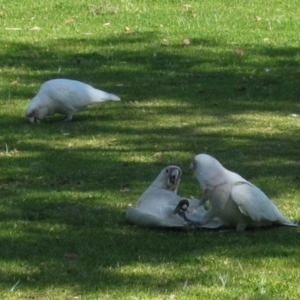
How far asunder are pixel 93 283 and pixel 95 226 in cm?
126

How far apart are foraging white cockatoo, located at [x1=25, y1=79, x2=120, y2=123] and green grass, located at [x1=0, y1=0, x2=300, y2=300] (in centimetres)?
20

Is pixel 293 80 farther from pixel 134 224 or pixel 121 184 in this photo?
pixel 134 224

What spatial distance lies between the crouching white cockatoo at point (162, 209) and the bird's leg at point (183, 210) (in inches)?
1.0

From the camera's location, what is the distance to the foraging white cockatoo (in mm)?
10531

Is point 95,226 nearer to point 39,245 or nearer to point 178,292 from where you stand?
point 39,245

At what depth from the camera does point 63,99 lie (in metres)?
10.5

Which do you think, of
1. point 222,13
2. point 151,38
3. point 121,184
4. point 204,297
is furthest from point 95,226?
point 222,13

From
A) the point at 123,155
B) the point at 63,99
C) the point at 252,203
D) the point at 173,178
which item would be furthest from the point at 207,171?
the point at 63,99

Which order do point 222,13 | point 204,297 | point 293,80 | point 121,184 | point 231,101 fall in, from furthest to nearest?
1. point 222,13
2. point 293,80
3. point 231,101
4. point 121,184
5. point 204,297

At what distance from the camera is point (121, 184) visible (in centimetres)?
824

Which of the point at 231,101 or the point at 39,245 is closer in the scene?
the point at 39,245

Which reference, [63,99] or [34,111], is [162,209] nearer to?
[63,99]

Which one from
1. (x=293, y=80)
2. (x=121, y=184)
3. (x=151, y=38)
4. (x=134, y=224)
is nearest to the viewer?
(x=134, y=224)

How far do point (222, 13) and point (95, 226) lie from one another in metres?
9.19
